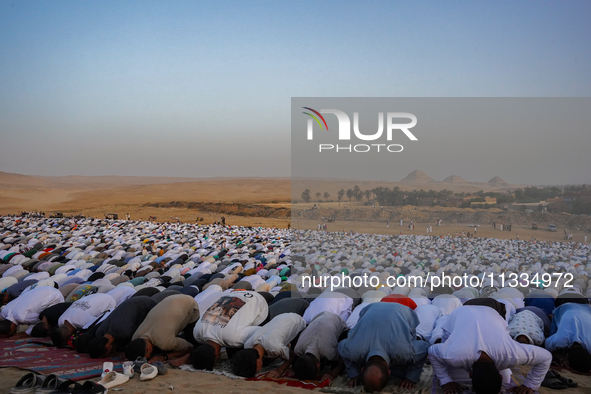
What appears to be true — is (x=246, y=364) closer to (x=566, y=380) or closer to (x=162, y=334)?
(x=162, y=334)

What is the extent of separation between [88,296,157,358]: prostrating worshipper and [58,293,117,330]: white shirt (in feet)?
2.15

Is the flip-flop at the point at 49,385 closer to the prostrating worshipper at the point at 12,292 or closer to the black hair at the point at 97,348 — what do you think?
the black hair at the point at 97,348

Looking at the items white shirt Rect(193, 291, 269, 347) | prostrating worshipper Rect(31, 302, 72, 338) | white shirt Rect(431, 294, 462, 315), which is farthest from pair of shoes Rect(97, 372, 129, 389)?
white shirt Rect(431, 294, 462, 315)

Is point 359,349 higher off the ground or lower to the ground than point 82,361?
higher

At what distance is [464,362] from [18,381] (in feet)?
13.2

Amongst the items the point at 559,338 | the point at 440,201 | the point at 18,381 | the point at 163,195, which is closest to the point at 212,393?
the point at 18,381

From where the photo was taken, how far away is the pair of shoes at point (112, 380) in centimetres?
401

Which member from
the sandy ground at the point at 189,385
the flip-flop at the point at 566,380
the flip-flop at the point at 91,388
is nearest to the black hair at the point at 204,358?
the sandy ground at the point at 189,385

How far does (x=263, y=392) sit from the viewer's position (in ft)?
12.9

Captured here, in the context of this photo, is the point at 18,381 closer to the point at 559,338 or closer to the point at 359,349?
the point at 359,349

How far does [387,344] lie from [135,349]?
9.07 ft

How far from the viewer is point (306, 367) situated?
4.20 m

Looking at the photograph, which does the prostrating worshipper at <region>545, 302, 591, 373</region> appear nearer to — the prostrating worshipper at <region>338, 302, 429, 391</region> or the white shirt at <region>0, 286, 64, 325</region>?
the prostrating worshipper at <region>338, 302, 429, 391</region>

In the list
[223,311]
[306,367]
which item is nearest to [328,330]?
[306,367]
